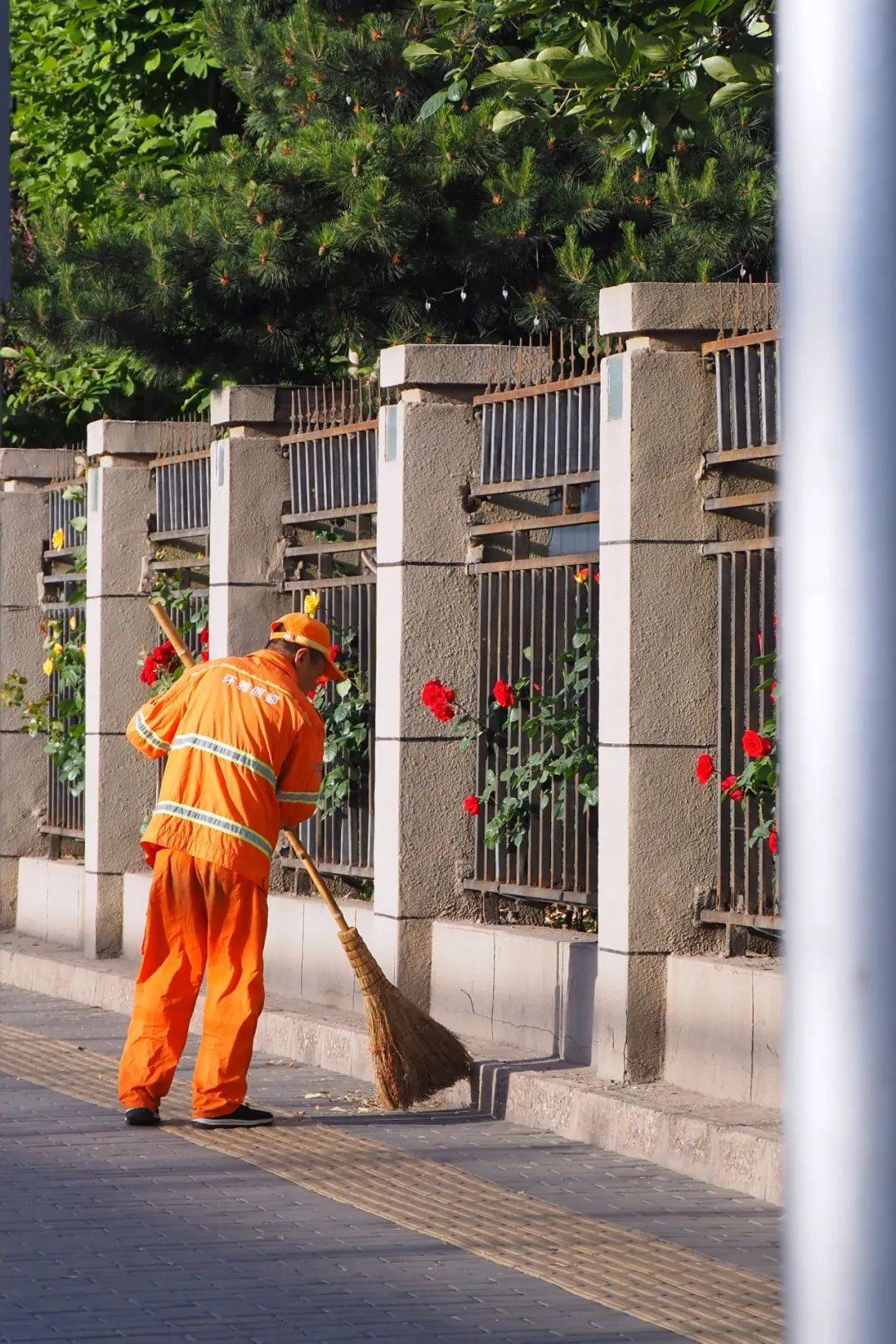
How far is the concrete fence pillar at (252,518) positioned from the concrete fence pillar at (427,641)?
5.69 ft

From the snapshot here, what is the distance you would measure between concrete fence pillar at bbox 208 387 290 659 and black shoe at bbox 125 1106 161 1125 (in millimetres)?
3523

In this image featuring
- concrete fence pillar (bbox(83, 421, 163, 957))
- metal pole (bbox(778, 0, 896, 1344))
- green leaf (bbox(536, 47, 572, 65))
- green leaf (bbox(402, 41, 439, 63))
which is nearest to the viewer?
metal pole (bbox(778, 0, 896, 1344))

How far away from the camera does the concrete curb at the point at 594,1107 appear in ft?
22.8

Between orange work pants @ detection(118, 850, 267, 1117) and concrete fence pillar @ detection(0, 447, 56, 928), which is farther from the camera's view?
concrete fence pillar @ detection(0, 447, 56, 928)

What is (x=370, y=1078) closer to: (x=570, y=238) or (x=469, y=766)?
(x=469, y=766)

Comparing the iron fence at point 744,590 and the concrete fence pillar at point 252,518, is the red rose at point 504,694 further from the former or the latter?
the concrete fence pillar at point 252,518

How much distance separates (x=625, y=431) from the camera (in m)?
8.00

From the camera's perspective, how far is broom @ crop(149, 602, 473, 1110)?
8.35 metres

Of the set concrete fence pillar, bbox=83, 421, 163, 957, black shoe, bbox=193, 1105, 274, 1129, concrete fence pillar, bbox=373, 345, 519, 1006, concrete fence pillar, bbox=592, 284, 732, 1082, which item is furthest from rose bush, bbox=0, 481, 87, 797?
concrete fence pillar, bbox=592, 284, 732, 1082

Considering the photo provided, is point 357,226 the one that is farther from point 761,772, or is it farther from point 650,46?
point 761,772

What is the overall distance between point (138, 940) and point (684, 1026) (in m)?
5.12

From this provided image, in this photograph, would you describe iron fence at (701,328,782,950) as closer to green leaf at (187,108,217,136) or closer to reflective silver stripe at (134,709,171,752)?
reflective silver stripe at (134,709,171,752)

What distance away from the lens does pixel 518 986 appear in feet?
29.4

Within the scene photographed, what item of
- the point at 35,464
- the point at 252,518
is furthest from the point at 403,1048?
the point at 35,464
